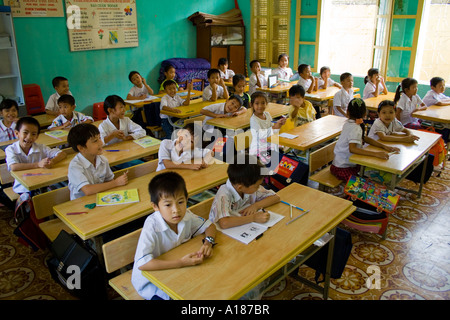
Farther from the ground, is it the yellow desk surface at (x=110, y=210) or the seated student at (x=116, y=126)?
the seated student at (x=116, y=126)

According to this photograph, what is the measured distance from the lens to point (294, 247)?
1692 millimetres

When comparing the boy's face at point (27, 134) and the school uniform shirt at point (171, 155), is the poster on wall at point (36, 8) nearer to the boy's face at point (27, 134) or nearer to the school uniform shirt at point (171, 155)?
the boy's face at point (27, 134)

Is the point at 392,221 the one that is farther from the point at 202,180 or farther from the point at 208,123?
the point at 208,123

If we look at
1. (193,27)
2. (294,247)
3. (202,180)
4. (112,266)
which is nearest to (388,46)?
(193,27)

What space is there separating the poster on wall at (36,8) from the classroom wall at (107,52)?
0.07m

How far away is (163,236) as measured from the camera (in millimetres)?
1709

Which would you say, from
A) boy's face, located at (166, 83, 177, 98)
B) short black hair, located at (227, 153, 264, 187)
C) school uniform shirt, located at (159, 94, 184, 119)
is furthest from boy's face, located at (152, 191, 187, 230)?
boy's face, located at (166, 83, 177, 98)

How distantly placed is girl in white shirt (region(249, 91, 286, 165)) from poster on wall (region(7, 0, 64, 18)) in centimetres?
358

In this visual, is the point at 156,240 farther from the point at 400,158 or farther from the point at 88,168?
the point at 400,158

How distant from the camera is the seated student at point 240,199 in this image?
6.20 ft

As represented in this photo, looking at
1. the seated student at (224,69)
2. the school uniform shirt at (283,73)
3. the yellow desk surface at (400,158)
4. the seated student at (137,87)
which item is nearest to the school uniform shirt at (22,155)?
the yellow desk surface at (400,158)

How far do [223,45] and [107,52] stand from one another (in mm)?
2451

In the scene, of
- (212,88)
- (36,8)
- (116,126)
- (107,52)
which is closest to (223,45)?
(107,52)

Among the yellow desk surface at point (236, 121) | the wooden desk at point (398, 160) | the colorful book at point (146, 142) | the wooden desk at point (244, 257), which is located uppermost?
the yellow desk surface at point (236, 121)
